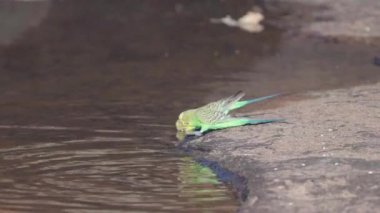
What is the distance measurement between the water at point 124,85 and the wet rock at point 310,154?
0.22 m

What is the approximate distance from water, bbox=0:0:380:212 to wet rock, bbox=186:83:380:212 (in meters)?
0.22

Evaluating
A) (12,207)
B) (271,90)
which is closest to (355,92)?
(271,90)

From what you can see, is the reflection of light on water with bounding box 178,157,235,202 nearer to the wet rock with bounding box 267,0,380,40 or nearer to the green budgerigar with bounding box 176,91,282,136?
the green budgerigar with bounding box 176,91,282,136

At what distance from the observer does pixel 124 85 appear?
9.57 metres

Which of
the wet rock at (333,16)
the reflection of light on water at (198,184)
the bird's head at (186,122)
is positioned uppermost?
the wet rock at (333,16)

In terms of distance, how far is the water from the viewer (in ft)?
19.7

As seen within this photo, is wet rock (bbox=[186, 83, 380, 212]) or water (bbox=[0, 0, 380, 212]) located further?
water (bbox=[0, 0, 380, 212])

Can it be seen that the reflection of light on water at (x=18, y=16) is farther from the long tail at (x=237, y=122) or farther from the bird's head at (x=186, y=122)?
the long tail at (x=237, y=122)

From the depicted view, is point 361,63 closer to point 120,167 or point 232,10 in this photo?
point 232,10

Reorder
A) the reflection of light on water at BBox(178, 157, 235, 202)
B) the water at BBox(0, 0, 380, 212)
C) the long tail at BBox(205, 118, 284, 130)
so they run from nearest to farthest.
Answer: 1. the reflection of light on water at BBox(178, 157, 235, 202)
2. the water at BBox(0, 0, 380, 212)
3. the long tail at BBox(205, 118, 284, 130)

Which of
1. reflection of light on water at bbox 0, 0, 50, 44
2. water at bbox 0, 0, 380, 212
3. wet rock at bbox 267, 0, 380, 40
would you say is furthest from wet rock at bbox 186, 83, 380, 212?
reflection of light on water at bbox 0, 0, 50, 44

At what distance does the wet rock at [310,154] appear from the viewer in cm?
525

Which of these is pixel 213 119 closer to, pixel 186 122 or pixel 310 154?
pixel 186 122

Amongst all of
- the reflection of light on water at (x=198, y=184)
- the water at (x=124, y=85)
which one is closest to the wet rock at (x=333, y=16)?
the water at (x=124, y=85)
